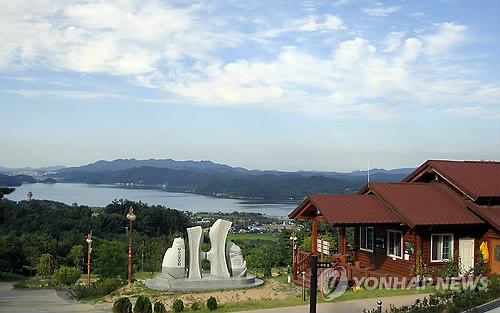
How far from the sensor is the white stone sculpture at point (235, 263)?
62.2 feet

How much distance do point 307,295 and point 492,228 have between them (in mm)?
5647

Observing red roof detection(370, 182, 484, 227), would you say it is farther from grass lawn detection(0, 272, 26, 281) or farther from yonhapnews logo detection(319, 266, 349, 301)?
grass lawn detection(0, 272, 26, 281)

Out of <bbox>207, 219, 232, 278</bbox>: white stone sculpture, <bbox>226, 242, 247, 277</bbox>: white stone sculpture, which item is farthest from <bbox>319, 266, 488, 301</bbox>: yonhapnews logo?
<bbox>207, 219, 232, 278</bbox>: white stone sculpture

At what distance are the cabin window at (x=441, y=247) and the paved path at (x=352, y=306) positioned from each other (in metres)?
3.11

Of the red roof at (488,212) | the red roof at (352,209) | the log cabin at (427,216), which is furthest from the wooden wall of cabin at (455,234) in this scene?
the red roof at (352,209)

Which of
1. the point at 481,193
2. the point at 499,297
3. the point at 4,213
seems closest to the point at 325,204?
the point at 481,193

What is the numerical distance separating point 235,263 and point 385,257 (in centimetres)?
542

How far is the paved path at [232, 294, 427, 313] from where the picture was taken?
11409 mm

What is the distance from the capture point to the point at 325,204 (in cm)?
1603

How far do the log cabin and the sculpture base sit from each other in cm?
334

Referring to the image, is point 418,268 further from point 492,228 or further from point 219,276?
point 219,276

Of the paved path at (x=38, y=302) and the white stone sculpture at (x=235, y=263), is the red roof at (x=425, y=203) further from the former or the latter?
the paved path at (x=38, y=302)

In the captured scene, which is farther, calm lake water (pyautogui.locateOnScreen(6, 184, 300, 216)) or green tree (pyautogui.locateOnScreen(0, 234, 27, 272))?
calm lake water (pyautogui.locateOnScreen(6, 184, 300, 216))

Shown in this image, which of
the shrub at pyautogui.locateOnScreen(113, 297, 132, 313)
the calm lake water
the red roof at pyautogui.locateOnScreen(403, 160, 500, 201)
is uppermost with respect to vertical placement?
the red roof at pyautogui.locateOnScreen(403, 160, 500, 201)
